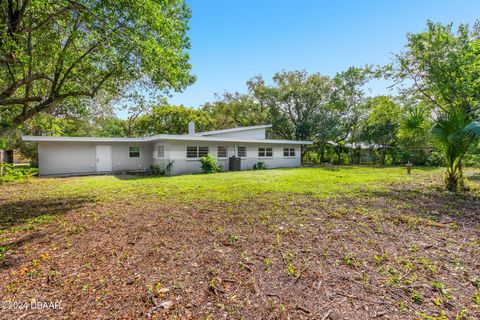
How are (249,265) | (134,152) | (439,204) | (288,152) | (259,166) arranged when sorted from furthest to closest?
(288,152), (259,166), (134,152), (439,204), (249,265)

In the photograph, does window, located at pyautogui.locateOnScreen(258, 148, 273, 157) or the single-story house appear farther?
window, located at pyautogui.locateOnScreen(258, 148, 273, 157)

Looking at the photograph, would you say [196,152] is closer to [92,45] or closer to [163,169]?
[163,169]

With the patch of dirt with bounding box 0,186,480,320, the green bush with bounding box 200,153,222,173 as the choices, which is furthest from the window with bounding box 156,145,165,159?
the patch of dirt with bounding box 0,186,480,320

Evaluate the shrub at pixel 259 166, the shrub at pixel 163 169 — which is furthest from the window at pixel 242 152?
the shrub at pixel 163 169

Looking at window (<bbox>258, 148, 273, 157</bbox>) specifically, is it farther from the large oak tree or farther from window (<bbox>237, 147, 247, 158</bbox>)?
the large oak tree

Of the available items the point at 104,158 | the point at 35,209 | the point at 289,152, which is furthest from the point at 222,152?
the point at 35,209

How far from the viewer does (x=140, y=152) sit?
16.9 meters

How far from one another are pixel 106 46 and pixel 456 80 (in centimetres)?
1264

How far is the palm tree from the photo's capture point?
23.5 ft

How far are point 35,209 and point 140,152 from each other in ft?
37.1

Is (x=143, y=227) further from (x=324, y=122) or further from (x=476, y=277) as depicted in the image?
(x=324, y=122)

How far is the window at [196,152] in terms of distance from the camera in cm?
1512

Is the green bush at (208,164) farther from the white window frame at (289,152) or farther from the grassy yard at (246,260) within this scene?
the grassy yard at (246,260)

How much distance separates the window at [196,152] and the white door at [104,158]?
5518 mm
